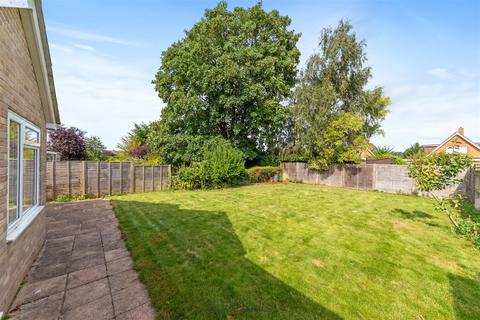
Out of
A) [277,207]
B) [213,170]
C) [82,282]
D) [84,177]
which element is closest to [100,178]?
[84,177]

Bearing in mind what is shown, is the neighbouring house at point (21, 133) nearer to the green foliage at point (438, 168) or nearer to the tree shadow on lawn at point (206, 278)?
the tree shadow on lawn at point (206, 278)

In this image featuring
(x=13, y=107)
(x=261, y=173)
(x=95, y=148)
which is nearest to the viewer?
(x=13, y=107)

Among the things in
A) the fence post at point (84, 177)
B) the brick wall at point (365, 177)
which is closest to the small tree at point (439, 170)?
the brick wall at point (365, 177)

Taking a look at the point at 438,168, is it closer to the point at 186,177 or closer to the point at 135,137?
the point at 186,177

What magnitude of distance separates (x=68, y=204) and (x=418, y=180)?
40.3 ft

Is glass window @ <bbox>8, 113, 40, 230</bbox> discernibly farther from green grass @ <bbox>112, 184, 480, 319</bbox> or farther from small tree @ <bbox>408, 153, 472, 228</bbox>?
small tree @ <bbox>408, 153, 472, 228</bbox>

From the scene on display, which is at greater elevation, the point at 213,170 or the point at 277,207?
the point at 213,170

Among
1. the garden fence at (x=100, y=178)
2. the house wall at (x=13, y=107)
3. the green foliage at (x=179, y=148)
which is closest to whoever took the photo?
the house wall at (x=13, y=107)

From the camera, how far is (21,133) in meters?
3.18

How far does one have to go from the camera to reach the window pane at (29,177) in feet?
11.8

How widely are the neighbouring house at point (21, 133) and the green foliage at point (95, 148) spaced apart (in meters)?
11.6

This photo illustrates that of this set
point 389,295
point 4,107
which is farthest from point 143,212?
point 389,295

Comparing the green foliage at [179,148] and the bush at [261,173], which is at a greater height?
the green foliage at [179,148]

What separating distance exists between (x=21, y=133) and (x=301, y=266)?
500 centimetres
